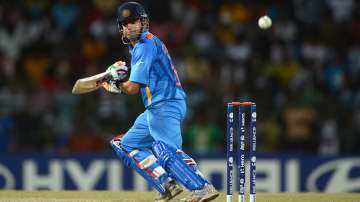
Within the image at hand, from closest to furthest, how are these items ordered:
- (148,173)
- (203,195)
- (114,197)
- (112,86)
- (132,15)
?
(203,195), (112,86), (132,15), (148,173), (114,197)

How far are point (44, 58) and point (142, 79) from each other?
21.7ft

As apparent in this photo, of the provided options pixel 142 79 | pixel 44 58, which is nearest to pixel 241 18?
pixel 44 58

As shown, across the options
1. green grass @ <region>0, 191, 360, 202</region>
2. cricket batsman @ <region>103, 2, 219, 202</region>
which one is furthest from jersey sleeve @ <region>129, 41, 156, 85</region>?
green grass @ <region>0, 191, 360, 202</region>

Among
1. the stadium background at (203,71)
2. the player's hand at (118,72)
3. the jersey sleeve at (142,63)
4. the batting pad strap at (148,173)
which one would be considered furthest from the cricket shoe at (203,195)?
the stadium background at (203,71)

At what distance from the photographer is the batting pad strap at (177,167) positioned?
691cm

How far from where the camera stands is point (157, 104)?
7.12 metres

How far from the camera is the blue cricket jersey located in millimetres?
6891

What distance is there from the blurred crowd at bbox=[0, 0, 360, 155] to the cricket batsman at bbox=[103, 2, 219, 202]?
187 inches

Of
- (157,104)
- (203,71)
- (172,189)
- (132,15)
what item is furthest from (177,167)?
(203,71)

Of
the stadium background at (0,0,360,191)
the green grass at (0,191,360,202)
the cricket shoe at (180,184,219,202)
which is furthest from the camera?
the stadium background at (0,0,360,191)

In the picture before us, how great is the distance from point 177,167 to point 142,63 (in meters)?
0.82

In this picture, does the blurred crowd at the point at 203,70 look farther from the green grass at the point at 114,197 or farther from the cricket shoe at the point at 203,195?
the cricket shoe at the point at 203,195

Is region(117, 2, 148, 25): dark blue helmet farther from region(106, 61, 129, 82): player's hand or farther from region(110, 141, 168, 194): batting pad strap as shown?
region(110, 141, 168, 194): batting pad strap

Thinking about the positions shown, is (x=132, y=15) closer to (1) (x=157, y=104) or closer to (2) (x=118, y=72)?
(2) (x=118, y=72)
